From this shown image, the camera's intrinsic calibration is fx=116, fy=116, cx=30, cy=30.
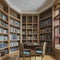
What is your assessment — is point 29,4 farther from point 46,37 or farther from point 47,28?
point 46,37

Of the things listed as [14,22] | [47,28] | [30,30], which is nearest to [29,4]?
[14,22]

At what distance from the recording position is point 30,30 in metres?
8.77

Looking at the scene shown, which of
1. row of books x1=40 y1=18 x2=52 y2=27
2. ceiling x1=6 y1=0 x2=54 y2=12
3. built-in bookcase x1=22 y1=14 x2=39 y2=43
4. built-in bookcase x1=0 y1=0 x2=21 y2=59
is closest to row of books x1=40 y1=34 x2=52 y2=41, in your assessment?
built-in bookcase x1=22 y1=14 x2=39 y2=43

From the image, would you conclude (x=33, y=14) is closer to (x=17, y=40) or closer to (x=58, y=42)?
(x=17, y=40)

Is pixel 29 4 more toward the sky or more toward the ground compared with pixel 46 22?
more toward the sky

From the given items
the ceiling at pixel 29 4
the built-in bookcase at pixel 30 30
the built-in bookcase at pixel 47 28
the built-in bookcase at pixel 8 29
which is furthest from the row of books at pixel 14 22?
the built-in bookcase at pixel 47 28

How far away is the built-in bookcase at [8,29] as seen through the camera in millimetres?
5973

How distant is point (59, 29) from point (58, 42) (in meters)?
0.77

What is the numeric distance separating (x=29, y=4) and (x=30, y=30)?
7.58 ft

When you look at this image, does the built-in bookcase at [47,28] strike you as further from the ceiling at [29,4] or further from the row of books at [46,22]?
the ceiling at [29,4]

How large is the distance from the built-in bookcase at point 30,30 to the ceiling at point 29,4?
2.55 ft

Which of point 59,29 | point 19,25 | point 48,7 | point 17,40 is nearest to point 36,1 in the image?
point 48,7

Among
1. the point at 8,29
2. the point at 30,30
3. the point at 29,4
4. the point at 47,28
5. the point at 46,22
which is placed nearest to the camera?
the point at 8,29

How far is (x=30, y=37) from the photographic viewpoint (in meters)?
8.63
